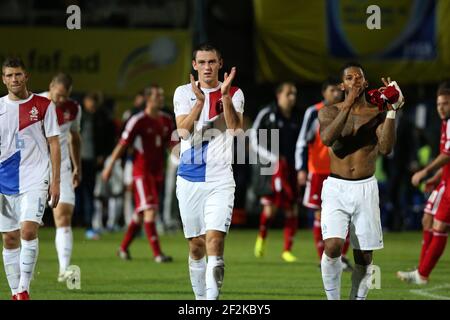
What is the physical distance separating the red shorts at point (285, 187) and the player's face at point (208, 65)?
6.52 meters

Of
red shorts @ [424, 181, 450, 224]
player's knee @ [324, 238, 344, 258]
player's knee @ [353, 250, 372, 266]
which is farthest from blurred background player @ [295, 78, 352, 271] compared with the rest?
player's knee @ [324, 238, 344, 258]

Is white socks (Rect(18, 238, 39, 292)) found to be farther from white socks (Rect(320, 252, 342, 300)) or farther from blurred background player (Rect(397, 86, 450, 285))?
blurred background player (Rect(397, 86, 450, 285))

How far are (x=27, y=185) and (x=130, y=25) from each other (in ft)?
45.4

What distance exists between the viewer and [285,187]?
635 inches

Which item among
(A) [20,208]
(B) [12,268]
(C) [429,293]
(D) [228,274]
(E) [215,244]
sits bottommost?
(D) [228,274]

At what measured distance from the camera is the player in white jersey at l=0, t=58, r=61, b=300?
33.4ft

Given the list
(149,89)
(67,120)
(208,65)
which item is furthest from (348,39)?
(208,65)

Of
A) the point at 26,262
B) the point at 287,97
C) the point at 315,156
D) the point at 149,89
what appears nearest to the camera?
the point at 26,262

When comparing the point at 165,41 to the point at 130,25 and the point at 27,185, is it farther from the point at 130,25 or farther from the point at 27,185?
the point at 27,185

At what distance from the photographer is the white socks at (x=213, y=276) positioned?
30.5 feet

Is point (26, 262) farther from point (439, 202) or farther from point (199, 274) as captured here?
point (439, 202)

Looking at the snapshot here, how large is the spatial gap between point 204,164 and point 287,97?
631 centimetres

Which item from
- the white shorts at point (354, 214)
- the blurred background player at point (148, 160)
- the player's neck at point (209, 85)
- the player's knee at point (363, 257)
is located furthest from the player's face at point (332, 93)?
the player's knee at point (363, 257)
